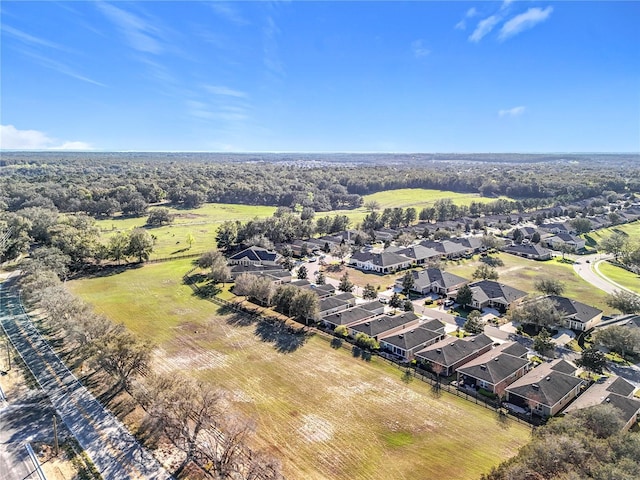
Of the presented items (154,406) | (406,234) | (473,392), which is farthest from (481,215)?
(154,406)

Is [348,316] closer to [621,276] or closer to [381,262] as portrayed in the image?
[381,262]

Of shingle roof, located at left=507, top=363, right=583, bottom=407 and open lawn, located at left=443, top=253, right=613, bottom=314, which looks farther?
open lawn, located at left=443, top=253, right=613, bottom=314

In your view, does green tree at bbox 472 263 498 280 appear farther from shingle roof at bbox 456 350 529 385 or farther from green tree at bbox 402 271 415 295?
shingle roof at bbox 456 350 529 385

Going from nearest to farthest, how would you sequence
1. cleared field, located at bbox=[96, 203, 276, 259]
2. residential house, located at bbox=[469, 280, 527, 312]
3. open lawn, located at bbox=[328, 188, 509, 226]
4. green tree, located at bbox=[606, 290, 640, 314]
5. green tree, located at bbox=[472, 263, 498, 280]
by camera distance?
green tree, located at bbox=[606, 290, 640, 314], residential house, located at bbox=[469, 280, 527, 312], green tree, located at bbox=[472, 263, 498, 280], cleared field, located at bbox=[96, 203, 276, 259], open lawn, located at bbox=[328, 188, 509, 226]

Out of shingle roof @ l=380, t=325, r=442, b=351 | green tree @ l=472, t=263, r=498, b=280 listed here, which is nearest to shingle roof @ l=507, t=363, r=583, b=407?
shingle roof @ l=380, t=325, r=442, b=351

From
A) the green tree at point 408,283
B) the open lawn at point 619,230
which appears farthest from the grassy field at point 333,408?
the open lawn at point 619,230
